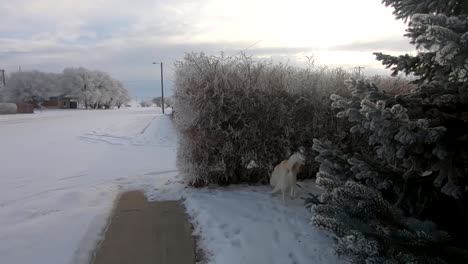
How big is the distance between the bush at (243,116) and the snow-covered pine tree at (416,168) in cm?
328

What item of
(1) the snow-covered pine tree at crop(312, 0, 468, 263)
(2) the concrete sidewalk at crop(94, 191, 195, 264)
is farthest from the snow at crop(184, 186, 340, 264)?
(1) the snow-covered pine tree at crop(312, 0, 468, 263)

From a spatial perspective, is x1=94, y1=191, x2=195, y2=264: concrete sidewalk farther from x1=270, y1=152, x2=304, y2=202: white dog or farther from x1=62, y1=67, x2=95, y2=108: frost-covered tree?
x1=62, y1=67, x2=95, y2=108: frost-covered tree

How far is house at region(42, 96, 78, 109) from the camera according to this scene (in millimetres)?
103500

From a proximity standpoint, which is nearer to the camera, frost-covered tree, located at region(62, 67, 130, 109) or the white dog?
the white dog

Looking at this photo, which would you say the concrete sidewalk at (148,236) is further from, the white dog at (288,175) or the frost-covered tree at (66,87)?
the frost-covered tree at (66,87)

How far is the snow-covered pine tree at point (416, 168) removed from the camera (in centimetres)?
246

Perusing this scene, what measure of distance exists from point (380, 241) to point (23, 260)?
373 centimetres

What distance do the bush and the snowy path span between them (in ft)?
3.74

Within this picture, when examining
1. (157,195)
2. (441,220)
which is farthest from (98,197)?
(441,220)

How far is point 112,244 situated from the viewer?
192 inches

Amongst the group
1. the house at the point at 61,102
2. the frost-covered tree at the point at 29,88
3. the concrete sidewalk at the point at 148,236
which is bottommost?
the concrete sidewalk at the point at 148,236

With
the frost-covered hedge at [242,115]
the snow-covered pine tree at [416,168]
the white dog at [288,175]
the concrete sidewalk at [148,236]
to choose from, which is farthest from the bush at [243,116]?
the snow-covered pine tree at [416,168]

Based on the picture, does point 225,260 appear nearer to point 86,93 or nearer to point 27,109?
point 27,109

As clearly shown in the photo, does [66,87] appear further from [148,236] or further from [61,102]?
[148,236]
